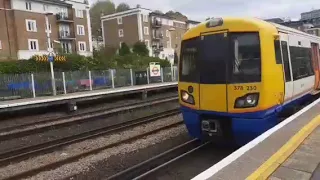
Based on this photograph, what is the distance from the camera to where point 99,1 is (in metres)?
93.2

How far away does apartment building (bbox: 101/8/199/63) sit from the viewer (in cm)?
6369

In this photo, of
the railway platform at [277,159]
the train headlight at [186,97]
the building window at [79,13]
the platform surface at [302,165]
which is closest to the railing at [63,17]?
the building window at [79,13]

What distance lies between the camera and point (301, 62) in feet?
28.2

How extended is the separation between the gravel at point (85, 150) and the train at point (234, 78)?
90.1 inches

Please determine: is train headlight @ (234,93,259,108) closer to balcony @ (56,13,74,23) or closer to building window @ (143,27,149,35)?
balcony @ (56,13,74,23)

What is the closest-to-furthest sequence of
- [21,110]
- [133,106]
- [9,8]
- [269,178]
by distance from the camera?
[269,178] < [21,110] < [133,106] < [9,8]

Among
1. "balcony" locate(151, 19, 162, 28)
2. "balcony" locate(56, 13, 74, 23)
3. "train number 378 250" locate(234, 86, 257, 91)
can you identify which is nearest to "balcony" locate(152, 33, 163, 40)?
"balcony" locate(151, 19, 162, 28)

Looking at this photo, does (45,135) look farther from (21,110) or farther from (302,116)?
(302,116)

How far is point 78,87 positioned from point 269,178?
65.6ft

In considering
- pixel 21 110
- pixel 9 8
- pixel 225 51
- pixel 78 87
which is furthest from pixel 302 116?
pixel 9 8

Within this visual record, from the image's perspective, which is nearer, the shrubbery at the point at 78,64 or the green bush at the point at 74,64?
the green bush at the point at 74,64

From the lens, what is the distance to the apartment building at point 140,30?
209 feet

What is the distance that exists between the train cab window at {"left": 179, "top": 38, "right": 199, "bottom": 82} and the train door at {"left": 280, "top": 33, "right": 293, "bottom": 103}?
1917 millimetres

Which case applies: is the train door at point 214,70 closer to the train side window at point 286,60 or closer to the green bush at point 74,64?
the train side window at point 286,60
